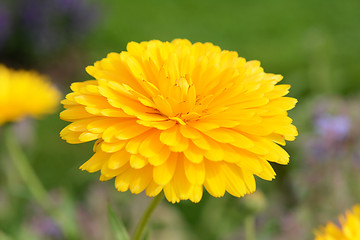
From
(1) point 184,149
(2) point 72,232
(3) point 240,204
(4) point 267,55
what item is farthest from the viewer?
(4) point 267,55

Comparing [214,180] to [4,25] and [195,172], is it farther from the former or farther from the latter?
[4,25]

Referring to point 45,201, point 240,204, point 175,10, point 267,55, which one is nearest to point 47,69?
point 175,10

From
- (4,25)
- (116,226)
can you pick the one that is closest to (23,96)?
(116,226)

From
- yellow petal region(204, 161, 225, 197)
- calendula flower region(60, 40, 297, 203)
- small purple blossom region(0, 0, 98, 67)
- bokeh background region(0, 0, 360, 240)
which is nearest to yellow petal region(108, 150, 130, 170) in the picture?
calendula flower region(60, 40, 297, 203)

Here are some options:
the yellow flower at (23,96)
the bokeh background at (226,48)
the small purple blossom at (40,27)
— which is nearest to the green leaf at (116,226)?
the bokeh background at (226,48)

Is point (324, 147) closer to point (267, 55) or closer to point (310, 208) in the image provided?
point (310, 208)

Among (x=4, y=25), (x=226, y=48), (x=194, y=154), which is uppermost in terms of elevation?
(x=226, y=48)

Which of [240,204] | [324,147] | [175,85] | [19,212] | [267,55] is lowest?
[19,212]
